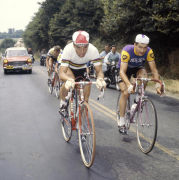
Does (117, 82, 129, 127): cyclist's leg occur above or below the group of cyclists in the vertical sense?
below

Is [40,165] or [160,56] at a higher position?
[160,56]

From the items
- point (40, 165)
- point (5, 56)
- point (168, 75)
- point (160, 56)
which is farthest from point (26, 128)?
point (5, 56)

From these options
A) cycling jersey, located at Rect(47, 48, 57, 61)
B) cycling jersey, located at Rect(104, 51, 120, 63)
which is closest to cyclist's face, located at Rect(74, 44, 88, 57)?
cycling jersey, located at Rect(47, 48, 57, 61)

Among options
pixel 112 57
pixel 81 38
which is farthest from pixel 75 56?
pixel 112 57

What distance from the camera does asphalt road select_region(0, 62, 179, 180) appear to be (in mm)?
3947

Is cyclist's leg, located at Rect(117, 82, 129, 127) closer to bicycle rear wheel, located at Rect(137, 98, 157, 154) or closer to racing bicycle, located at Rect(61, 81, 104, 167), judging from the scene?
bicycle rear wheel, located at Rect(137, 98, 157, 154)

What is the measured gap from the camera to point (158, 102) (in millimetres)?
9484

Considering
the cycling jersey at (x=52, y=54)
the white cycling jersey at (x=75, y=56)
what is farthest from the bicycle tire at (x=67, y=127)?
the cycling jersey at (x=52, y=54)

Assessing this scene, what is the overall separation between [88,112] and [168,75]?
13329mm

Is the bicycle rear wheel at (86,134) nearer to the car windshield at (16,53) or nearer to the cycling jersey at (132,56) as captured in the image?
the cycling jersey at (132,56)

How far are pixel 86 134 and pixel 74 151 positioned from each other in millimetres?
760

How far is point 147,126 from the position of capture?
15.6ft

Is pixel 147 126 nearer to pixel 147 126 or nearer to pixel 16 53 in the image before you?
pixel 147 126

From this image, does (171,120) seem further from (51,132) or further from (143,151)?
(51,132)
